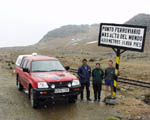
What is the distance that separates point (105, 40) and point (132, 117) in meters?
3.70

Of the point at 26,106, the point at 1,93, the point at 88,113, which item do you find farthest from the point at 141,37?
the point at 1,93

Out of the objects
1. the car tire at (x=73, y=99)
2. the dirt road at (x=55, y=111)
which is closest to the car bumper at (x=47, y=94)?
the dirt road at (x=55, y=111)

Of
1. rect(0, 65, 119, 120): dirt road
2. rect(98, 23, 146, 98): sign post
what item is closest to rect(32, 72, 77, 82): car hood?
rect(0, 65, 119, 120): dirt road

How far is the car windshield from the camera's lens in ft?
29.0

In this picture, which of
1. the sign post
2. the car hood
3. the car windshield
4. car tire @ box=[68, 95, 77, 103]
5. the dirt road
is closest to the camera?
the dirt road

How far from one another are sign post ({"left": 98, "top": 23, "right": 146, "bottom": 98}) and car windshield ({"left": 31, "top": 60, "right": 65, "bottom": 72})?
7.54 ft

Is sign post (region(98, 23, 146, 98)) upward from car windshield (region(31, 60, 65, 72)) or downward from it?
upward

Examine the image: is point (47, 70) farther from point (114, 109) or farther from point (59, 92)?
point (114, 109)

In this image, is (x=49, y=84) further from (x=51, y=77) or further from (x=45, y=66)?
(x=45, y=66)

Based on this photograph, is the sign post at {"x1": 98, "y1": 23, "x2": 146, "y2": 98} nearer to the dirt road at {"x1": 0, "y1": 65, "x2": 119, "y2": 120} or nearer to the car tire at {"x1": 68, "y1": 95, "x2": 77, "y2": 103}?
the dirt road at {"x1": 0, "y1": 65, "x2": 119, "y2": 120}

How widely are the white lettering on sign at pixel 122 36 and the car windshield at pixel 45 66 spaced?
2.30 metres

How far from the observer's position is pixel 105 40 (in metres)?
9.63

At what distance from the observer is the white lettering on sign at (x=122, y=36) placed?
8659 mm

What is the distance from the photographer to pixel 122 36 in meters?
9.12
